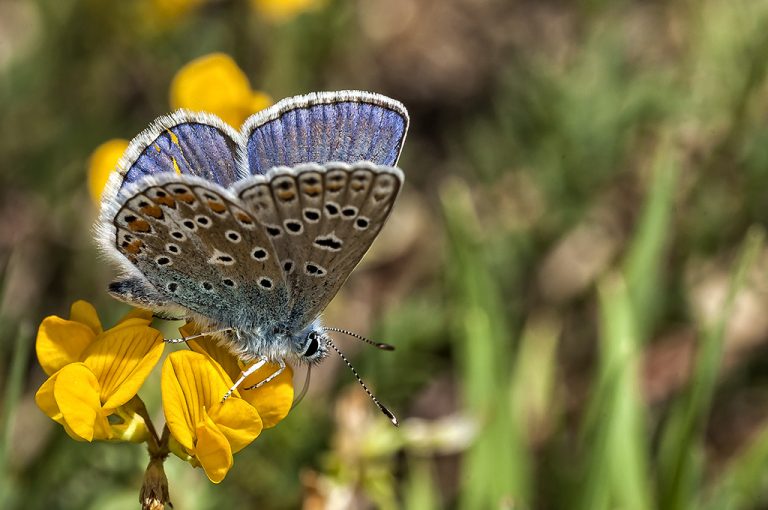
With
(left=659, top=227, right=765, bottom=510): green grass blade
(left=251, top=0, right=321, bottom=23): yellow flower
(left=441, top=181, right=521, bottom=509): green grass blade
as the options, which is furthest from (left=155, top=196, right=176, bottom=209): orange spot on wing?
(left=251, top=0, right=321, bottom=23): yellow flower

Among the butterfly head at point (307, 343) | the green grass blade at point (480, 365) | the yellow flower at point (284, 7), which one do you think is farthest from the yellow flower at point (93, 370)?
the yellow flower at point (284, 7)

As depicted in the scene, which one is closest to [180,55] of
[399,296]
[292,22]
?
[292,22]

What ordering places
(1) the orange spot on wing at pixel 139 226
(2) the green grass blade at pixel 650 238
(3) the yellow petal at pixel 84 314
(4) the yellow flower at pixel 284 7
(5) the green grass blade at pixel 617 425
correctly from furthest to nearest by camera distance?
(4) the yellow flower at pixel 284 7 → (2) the green grass blade at pixel 650 238 → (5) the green grass blade at pixel 617 425 → (1) the orange spot on wing at pixel 139 226 → (3) the yellow petal at pixel 84 314

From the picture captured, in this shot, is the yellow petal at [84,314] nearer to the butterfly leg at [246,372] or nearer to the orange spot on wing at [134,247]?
the orange spot on wing at [134,247]

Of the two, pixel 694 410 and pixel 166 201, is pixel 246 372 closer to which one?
pixel 166 201

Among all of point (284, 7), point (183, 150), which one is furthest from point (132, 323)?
point (284, 7)
